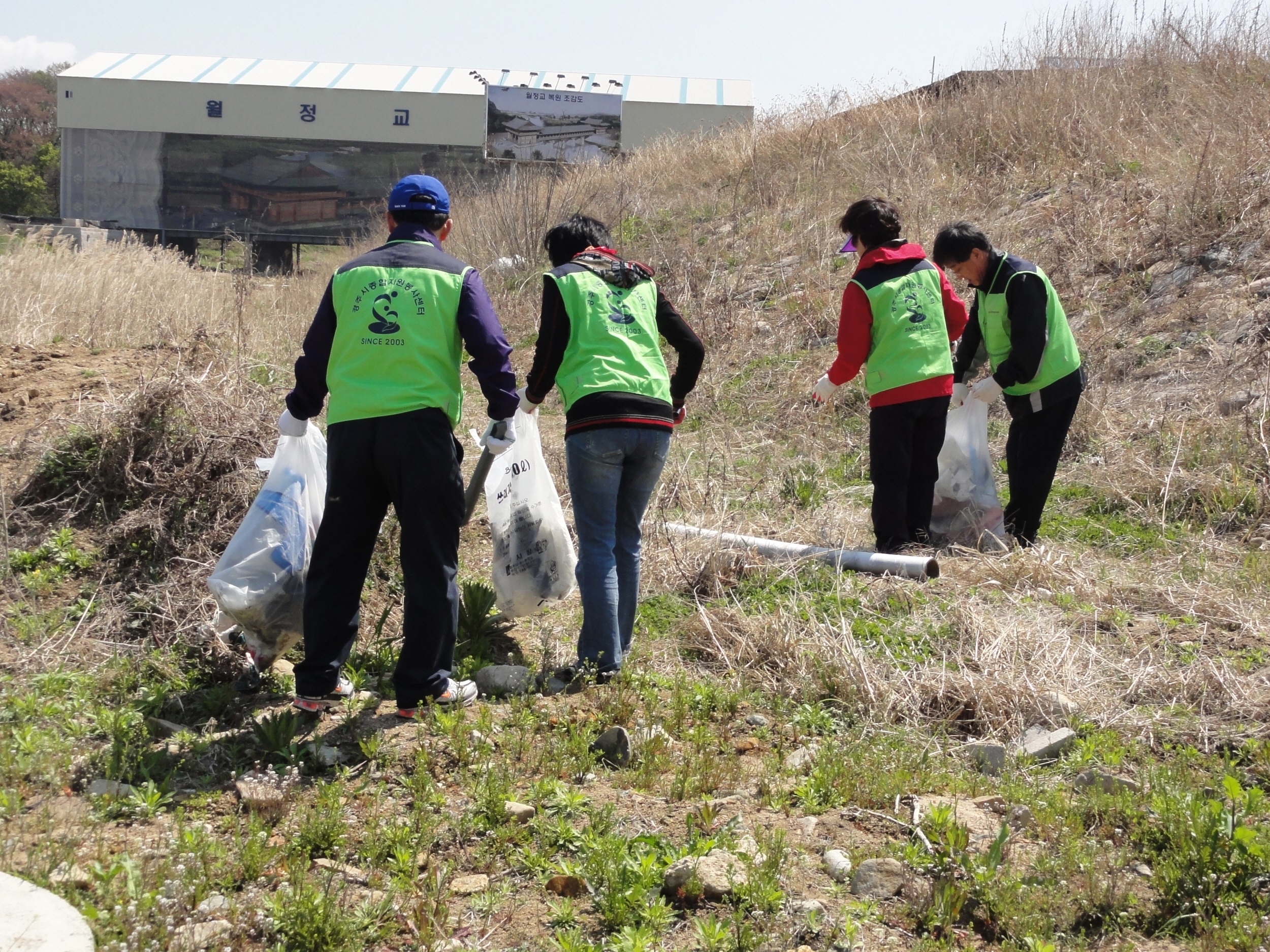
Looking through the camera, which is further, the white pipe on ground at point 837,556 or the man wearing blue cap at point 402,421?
the white pipe on ground at point 837,556

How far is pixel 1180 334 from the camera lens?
24.7 feet

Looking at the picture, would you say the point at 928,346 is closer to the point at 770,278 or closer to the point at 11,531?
the point at 11,531

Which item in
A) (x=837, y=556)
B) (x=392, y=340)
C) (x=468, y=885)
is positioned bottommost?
(x=468, y=885)

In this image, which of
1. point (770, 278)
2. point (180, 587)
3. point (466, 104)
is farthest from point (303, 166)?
point (180, 587)

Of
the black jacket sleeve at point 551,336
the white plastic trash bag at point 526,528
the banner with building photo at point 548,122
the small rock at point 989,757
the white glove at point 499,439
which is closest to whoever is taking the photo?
the small rock at point 989,757

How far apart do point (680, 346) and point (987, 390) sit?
6.12 feet

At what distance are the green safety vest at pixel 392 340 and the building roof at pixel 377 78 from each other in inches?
1061

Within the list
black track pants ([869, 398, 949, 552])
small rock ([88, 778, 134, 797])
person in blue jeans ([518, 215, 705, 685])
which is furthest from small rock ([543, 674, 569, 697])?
black track pants ([869, 398, 949, 552])

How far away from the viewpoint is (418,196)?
11.0ft

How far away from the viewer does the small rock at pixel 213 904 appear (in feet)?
7.37

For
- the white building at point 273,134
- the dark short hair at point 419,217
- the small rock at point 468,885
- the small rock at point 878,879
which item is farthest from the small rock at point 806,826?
the white building at point 273,134

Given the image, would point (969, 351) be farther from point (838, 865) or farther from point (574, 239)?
point (838, 865)

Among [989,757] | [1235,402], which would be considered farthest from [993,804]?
[1235,402]

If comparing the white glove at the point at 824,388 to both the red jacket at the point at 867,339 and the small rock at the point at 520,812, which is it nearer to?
the red jacket at the point at 867,339
